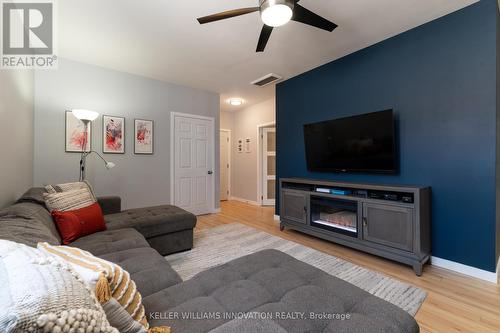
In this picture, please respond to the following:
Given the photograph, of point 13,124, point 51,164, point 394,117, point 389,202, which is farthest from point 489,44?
point 51,164

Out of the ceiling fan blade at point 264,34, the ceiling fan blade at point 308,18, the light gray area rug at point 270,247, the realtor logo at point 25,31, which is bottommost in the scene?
the light gray area rug at point 270,247

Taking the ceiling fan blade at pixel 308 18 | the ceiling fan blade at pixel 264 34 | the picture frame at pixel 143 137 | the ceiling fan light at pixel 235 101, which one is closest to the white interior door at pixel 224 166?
the ceiling fan light at pixel 235 101

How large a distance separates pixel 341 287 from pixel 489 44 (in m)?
2.67

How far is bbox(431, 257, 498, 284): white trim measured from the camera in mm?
2029

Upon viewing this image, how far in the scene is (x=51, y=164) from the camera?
309 cm

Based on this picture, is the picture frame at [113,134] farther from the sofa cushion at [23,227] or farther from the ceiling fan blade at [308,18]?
the ceiling fan blade at [308,18]

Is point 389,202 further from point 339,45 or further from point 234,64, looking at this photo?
point 234,64

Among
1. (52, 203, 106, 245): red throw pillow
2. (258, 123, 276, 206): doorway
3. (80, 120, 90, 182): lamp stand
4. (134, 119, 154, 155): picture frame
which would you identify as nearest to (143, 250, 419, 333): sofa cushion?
(52, 203, 106, 245): red throw pillow

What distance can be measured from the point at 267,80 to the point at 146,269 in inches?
139

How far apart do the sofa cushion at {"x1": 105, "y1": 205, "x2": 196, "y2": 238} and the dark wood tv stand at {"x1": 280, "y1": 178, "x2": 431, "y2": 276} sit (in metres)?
1.62

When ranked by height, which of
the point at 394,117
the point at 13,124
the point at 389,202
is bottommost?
the point at 389,202

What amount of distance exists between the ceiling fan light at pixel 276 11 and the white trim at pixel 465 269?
2.83 meters

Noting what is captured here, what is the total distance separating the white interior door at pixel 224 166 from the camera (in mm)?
6391

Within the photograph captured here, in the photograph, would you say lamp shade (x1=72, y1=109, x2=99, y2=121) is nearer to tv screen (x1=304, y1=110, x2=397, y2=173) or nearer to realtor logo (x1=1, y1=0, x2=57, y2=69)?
realtor logo (x1=1, y1=0, x2=57, y2=69)
